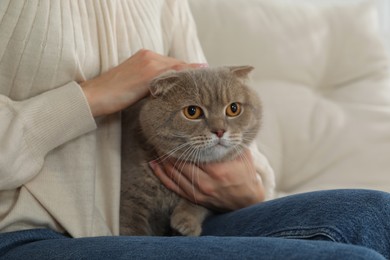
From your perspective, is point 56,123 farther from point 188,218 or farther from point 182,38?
point 182,38

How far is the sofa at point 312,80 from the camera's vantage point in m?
1.89

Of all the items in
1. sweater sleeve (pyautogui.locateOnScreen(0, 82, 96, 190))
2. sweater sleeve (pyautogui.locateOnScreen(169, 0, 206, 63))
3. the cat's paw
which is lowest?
the cat's paw

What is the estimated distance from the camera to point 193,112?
4.09 ft

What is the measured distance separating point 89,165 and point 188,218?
0.93 feet

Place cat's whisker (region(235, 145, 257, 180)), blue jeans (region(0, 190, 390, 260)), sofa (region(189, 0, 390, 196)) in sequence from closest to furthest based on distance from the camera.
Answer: blue jeans (region(0, 190, 390, 260))
cat's whisker (region(235, 145, 257, 180))
sofa (region(189, 0, 390, 196))

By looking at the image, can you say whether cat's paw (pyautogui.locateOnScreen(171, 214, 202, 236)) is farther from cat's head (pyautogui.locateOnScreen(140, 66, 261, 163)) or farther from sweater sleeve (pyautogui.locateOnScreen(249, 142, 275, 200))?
sweater sleeve (pyautogui.locateOnScreen(249, 142, 275, 200))

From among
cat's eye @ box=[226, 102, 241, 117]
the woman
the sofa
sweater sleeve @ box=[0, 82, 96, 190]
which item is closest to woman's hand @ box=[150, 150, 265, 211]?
the woman

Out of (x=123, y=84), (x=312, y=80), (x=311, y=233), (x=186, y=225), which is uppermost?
(x=123, y=84)

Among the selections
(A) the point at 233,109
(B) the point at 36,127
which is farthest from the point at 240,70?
(B) the point at 36,127

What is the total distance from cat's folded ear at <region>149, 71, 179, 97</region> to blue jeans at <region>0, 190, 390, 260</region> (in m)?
0.35

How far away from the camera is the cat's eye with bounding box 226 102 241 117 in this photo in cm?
128

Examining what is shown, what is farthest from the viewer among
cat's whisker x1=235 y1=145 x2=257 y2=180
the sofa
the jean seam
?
the sofa

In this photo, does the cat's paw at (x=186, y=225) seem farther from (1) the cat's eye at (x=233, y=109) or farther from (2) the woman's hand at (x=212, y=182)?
(1) the cat's eye at (x=233, y=109)

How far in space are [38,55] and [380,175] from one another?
1.27 meters
